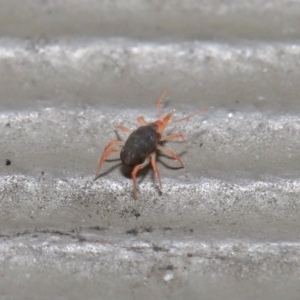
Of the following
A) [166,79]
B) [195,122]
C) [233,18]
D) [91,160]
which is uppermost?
[233,18]

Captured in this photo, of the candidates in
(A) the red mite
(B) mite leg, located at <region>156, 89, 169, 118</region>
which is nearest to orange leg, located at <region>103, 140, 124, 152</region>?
(A) the red mite

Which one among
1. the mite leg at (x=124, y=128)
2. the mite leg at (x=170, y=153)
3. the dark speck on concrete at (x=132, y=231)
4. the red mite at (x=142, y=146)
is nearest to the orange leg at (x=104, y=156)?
the red mite at (x=142, y=146)

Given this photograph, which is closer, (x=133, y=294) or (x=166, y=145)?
(x=133, y=294)

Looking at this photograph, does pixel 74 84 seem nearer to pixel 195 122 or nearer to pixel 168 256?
pixel 195 122

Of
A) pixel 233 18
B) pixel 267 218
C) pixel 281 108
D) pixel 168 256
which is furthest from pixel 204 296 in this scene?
pixel 233 18

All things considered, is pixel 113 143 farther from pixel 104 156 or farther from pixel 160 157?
pixel 160 157

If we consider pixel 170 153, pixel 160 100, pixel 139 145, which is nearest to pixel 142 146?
pixel 139 145

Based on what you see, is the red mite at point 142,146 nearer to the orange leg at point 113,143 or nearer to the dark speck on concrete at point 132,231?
the orange leg at point 113,143
